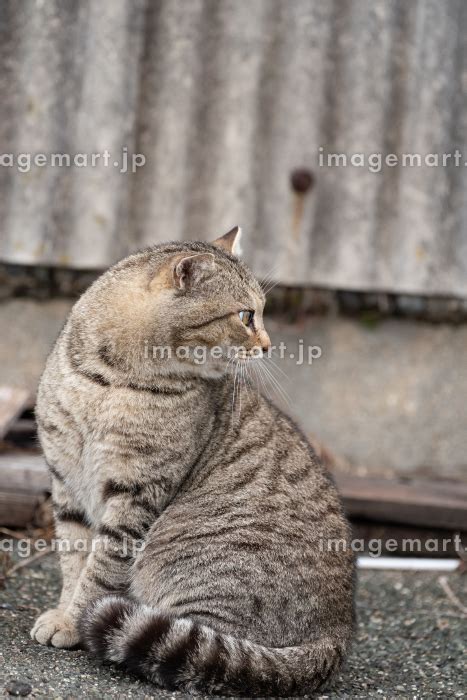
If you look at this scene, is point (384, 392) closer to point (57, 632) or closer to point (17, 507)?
point (17, 507)

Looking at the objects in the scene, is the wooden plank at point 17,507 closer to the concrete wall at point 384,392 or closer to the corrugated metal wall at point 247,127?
the corrugated metal wall at point 247,127

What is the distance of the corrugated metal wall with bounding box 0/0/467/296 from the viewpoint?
542 centimetres

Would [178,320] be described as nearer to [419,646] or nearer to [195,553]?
[195,553]

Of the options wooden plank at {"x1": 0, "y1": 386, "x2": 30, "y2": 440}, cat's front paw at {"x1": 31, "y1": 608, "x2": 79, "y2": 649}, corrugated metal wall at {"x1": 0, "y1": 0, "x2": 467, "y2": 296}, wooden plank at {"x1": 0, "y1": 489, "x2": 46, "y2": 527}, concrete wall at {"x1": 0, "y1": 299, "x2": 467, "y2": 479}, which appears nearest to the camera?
cat's front paw at {"x1": 31, "y1": 608, "x2": 79, "y2": 649}

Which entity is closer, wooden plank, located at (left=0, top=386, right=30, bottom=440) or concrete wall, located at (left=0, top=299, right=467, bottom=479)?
wooden plank, located at (left=0, top=386, right=30, bottom=440)

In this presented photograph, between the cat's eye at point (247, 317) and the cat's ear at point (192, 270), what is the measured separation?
0.71 feet

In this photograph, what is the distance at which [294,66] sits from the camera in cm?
552

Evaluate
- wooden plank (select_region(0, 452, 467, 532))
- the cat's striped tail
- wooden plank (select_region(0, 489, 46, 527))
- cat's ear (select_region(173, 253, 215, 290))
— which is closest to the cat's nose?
cat's ear (select_region(173, 253, 215, 290))

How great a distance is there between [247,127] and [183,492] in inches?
106

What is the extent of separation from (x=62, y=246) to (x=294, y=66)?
1749 mm

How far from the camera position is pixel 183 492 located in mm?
3631

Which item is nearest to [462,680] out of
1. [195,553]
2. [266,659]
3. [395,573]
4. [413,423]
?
[266,659]

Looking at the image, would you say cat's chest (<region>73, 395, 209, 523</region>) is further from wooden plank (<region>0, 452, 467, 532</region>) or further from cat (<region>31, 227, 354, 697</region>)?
wooden plank (<region>0, 452, 467, 532</region>)

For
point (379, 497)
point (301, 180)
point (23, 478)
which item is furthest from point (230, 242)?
point (379, 497)
